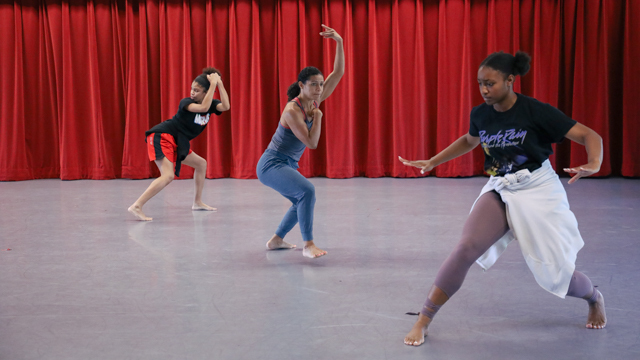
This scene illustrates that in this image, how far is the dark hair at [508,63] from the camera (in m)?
1.93

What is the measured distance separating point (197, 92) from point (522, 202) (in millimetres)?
3217

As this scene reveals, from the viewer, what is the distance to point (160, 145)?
453 cm

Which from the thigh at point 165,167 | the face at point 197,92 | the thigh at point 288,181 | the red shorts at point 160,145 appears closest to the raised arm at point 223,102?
the face at point 197,92

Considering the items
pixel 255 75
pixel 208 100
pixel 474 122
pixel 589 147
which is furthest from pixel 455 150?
pixel 255 75

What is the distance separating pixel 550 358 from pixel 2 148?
7.50 meters

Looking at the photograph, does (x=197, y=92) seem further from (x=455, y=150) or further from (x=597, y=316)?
(x=597, y=316)

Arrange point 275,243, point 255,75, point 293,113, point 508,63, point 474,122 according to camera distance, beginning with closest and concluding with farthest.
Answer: point 508,63 → point 474,122 → point 293,113 → point 275,243 → point 255,75

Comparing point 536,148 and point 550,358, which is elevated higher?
point 536,148

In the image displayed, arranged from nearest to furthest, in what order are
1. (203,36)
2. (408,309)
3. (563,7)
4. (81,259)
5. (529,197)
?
(529,197) < (408,309) < (81,259) < (563,7) < (203,36)

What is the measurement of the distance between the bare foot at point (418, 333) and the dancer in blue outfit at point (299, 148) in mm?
1189

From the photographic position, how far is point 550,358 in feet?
5.74

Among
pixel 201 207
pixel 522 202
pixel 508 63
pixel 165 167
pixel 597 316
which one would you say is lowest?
pixel 201 207

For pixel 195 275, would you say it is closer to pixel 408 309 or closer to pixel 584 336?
pixel 408 309

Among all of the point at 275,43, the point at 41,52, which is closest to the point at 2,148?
the point at 41,52
